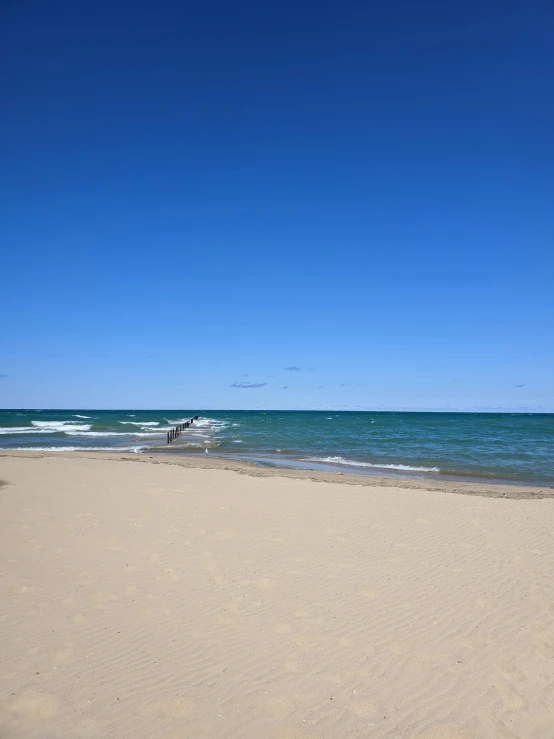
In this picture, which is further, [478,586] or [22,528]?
→ [22,528]

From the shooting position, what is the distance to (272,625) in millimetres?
5785

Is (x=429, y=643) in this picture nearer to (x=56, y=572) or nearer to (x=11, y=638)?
(x=11, y=638)

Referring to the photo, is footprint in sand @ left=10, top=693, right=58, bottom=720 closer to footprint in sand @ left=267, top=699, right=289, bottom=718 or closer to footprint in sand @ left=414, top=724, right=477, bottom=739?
footprint in sand @ left=267, top=699, right=289, bottom=718

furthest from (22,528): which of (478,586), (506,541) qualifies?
(506,541)

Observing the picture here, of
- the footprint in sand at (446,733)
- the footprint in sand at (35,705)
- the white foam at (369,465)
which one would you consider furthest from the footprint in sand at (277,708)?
the white foam at (369,465)

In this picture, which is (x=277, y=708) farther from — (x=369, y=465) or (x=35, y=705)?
(x=369, y=465)

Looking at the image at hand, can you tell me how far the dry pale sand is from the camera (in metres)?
4.21

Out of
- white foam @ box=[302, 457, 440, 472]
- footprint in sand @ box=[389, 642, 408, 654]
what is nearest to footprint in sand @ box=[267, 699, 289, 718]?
footprint in sand @ box=[389, 642, 408, 654]

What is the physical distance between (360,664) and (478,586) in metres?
3.06

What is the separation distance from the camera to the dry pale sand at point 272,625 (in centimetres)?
421

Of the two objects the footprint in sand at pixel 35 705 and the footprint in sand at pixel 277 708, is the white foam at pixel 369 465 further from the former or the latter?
the footprint in sand at pixel 35 705

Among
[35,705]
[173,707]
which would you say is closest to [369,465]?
[173,707]

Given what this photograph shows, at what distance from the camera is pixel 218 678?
186 inches

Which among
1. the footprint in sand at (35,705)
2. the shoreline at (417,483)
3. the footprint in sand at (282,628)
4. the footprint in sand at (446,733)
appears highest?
the shoreline at (417,483)
